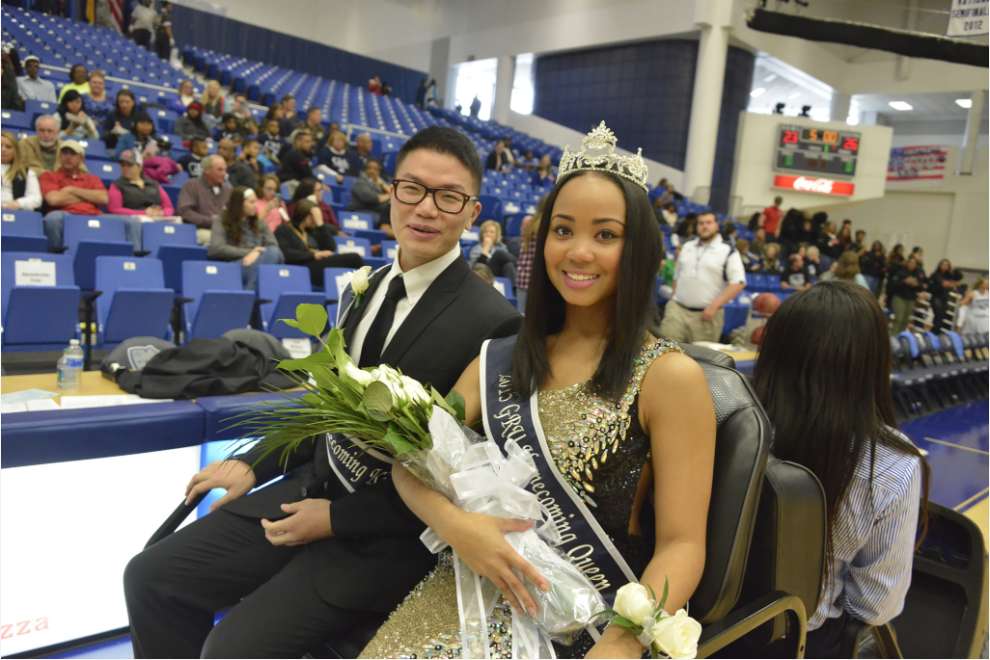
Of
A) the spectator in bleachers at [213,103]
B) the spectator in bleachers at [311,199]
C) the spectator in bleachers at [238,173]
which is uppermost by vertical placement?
the spectator in bleachers at [213,103]

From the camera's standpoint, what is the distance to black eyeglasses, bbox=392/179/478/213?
1459 millimetres

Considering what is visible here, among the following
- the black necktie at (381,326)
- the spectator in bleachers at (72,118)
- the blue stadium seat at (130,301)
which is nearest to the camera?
the black necktie at (381,326)

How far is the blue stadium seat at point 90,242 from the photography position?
4.45 metres

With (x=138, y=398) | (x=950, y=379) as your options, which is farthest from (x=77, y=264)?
(x=950, y=379)

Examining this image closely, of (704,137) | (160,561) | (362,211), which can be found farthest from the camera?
(704,137)

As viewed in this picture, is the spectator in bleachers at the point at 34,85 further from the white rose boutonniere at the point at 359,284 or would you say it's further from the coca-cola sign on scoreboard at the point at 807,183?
the coca-cola sign on scoreboard at the point at 807,183

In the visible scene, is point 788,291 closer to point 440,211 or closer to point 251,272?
point 251,272

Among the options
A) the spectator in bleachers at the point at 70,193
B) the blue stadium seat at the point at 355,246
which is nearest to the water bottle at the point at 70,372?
the spectator in bleachers at the point at 70,193

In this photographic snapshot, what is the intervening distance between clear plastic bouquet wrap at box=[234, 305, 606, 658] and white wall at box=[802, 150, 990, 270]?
1803cm

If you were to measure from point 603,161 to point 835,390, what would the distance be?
750 mm

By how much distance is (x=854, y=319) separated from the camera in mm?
1448

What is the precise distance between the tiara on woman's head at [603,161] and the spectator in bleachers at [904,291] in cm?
1223

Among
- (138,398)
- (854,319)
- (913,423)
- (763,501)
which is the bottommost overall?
(913,423)

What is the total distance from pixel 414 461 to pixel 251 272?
4.23m
